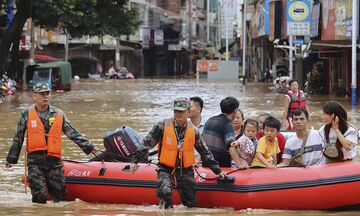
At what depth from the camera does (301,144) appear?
346 inches

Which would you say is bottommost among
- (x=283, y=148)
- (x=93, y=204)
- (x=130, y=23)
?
(x=93, y=204)

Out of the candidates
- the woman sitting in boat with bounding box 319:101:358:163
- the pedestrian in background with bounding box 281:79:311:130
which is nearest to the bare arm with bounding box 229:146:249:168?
the woman sitting in boat with bounding box 319:101:358:163

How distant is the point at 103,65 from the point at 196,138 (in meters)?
64.9

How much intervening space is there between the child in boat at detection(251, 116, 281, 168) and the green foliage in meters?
24.0

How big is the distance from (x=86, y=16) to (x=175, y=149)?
1016 inches

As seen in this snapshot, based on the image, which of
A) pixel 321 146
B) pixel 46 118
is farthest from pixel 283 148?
pixel 46 118

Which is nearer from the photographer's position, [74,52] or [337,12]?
[337,12]

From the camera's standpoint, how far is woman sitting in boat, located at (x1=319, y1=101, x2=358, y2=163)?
8.56 meters

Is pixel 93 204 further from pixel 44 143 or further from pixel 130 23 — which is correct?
pixel 130 23

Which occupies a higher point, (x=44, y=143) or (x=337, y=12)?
(x=337, y=12)

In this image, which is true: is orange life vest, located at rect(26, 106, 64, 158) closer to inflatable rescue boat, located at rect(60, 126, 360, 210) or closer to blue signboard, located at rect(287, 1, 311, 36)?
inflatable rescue boat, located at rect(60, 126, 360, 210)

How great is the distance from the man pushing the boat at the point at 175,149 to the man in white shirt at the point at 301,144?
1.05m

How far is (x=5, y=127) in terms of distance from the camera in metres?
19.2

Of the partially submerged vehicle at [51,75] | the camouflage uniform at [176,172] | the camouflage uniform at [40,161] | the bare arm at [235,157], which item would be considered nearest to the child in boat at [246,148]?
the bare arm at [235,157]
